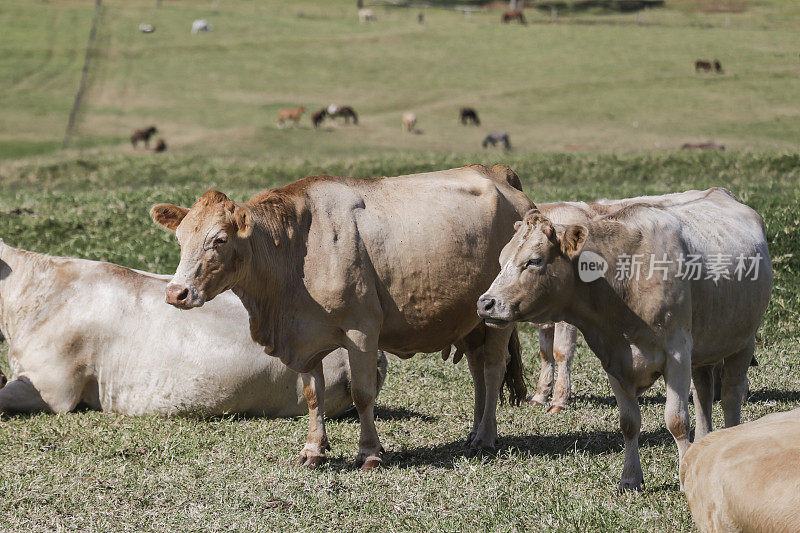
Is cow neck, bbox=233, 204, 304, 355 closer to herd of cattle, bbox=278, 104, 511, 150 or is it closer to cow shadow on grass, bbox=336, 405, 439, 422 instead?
cow shadow on grass, bbox=336, 405, 439, 422

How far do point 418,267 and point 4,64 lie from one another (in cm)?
5936

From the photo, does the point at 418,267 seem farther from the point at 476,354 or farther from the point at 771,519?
the point at 771,519

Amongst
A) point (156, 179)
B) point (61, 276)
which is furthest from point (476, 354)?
point (156, 179)

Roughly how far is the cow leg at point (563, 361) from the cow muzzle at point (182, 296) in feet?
13.0

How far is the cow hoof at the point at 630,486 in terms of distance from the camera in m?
6.64

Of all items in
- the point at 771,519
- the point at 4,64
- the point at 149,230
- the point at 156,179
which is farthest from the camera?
the point at 4,64

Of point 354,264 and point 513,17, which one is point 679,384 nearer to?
point 354,264

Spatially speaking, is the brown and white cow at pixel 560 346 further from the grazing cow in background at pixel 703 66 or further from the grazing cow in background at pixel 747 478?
Result: the grazing cow in background at pixel 703 66

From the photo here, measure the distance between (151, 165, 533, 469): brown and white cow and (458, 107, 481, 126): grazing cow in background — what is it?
3814 cm

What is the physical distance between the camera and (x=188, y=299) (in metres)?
6.84

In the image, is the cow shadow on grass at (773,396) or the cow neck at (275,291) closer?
the cow neck at (275,291)

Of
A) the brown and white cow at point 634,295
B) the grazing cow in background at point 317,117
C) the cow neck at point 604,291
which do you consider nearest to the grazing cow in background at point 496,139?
the grazing cow in background at point 317,117

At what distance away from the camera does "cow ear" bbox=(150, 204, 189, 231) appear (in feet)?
24.6

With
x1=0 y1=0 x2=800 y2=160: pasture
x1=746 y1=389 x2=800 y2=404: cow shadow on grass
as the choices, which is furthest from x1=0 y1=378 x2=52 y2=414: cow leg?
x1=0 y1=0 x2=800 y2=160: pasture
